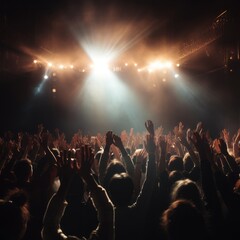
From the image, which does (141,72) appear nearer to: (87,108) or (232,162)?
(87,108)

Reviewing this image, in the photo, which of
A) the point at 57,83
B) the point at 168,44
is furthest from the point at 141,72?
the point at 57,83

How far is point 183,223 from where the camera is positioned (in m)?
1.63

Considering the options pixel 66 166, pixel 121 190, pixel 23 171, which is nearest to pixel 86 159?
pixel 66 166

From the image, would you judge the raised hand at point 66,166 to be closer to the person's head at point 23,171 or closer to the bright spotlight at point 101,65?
the person's head at point 23,171

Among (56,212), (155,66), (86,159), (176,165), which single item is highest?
(155,66)

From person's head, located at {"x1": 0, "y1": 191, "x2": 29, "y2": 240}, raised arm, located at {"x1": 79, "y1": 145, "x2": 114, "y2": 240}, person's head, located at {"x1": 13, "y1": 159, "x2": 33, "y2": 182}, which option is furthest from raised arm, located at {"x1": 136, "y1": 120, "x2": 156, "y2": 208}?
person's head, located at {"x1": 13, "y1": 159, "x2": 33, "y2": 182}

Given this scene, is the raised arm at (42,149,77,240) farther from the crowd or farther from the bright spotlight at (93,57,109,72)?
the bright spotlight at (93,57,109,72)

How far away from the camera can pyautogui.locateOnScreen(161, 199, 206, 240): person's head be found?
160 cm

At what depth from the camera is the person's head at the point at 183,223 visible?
1.60 meters

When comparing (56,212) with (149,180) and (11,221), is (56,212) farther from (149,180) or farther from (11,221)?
(149,180)

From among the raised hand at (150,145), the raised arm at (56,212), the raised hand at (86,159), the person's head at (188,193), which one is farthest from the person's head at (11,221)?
the raised hand at (150,145)

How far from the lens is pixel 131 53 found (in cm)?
1858

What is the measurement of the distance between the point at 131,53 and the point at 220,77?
21.2 ft

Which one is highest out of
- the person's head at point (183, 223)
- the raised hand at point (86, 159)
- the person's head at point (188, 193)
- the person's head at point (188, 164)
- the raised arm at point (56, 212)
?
the person's head at point (188, 164)
